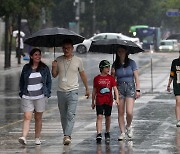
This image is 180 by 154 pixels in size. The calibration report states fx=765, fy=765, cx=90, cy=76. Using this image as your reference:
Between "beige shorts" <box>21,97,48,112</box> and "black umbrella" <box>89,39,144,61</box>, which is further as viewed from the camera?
"black umbrella" <box>89,39,144,61</box>

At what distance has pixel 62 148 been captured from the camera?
13.2 meters

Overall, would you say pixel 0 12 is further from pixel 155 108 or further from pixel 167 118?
pixel 167 118

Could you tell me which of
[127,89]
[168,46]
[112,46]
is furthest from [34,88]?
[168,46]

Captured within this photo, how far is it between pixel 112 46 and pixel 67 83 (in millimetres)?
1944

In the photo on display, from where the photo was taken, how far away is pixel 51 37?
575 inches

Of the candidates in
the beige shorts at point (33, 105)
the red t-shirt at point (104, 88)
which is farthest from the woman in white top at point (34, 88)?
the red t-shirt at point (104, 88)

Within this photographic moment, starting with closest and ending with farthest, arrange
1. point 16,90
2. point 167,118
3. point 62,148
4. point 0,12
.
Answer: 1. point 62,148
2. point 167,118
3. point 16,90
4. point 0,12

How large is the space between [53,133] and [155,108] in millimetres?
6149

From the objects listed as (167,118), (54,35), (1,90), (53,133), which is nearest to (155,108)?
(167,118)

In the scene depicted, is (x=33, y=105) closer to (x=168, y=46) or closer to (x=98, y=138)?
(x=98, y=138)

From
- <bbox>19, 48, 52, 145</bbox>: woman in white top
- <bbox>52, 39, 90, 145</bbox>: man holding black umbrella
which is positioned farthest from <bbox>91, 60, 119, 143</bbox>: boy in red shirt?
<bbox>19, 48, 52, 145</bbox>: woman in white top

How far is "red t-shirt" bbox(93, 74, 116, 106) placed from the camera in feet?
46.3

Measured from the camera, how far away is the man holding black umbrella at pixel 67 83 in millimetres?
13719

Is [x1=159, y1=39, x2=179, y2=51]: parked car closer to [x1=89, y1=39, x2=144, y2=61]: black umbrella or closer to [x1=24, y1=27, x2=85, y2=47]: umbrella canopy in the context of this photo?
[x1=89, y1=39, x2=144, y2=61]: black umbrella
